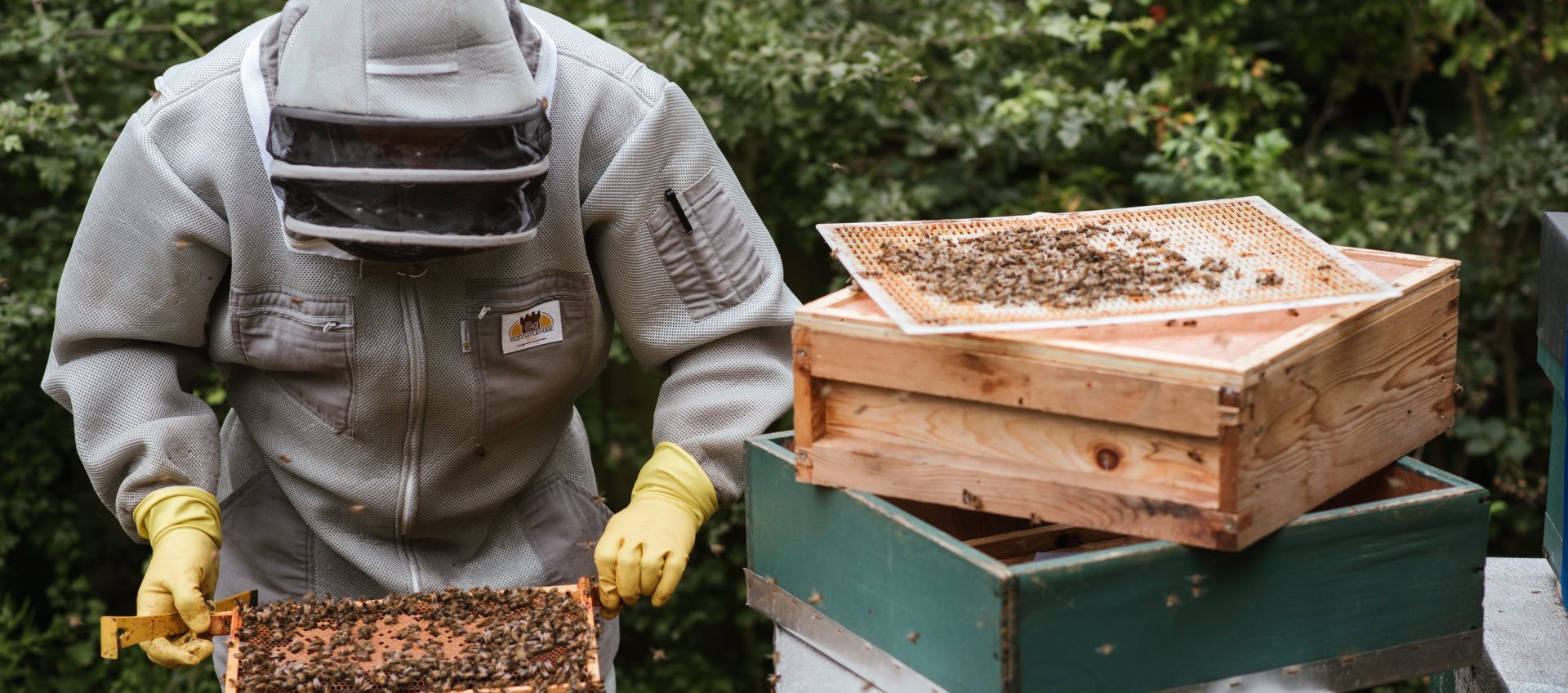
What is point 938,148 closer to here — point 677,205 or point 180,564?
point 677,205

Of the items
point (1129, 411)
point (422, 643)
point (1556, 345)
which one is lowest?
point (422, 643)

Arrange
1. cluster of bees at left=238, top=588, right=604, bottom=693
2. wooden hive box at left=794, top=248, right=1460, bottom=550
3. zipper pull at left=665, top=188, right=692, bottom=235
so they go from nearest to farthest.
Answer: wooden hive box at left=794, top=248, right=1460, bottom=550 → cluster of bees at left=238, top=588, right=604, bottom=693 → zipper pull at left=665, top=188, right=692, bottom=235

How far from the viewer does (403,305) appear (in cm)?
249

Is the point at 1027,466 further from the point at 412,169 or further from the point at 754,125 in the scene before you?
the point at 754,125

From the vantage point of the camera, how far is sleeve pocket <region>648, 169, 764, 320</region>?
2.61m

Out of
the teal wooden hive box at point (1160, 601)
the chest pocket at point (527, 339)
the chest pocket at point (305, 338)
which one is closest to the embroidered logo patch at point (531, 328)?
the chest pocket at point (527, 339)

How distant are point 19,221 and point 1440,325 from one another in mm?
3893

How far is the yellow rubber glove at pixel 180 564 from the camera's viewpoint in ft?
7.88

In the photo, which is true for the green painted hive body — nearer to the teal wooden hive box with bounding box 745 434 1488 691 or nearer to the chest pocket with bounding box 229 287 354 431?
the teal wooden hive box with bounding box 745 434 1488 691

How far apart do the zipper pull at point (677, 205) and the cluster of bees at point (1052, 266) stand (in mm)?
490

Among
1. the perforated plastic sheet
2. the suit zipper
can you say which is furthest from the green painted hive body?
the suit zipper

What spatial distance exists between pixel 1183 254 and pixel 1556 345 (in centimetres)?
73

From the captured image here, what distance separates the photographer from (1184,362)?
179 centimetres

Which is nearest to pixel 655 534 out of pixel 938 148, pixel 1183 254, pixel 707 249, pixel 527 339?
pixel 527 339
